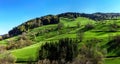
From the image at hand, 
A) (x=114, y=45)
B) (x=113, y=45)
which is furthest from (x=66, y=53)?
(x=114, y=45)

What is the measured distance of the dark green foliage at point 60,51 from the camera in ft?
526

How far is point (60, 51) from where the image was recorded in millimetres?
164875

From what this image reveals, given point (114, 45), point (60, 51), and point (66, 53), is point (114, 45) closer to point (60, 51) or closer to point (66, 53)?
point (66, 53)

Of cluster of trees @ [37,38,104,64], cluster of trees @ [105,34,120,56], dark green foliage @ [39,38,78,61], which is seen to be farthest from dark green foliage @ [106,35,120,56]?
dark green foliage @ [39,38,78,61]

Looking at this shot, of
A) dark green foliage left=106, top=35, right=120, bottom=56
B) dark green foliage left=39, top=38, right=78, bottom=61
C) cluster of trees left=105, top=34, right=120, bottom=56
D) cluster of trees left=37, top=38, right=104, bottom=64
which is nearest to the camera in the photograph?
cluster of trees left=37, top=38, right=104, bottom=64

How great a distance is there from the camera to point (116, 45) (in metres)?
180

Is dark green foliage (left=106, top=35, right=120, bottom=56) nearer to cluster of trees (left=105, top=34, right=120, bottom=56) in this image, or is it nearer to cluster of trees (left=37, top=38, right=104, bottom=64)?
cluster of trees (left=105, top=34, right=120, bottom=56)

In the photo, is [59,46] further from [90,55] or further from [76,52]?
[90,55]

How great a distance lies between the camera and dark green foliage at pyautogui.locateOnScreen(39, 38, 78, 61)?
160 metres

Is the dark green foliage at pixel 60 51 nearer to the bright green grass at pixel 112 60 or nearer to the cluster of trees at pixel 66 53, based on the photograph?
the cluster of trees at pixel 66 53

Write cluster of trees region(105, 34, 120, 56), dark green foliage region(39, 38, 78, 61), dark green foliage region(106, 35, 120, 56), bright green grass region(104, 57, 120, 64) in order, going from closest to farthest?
bright green grass region(104, 57, 120, 64) → dark green foliage region(39, 38, 78, 61) → cluster of trees region(105, 34, 120, 56) → dark green foliage region(106, 35, 120, 56)

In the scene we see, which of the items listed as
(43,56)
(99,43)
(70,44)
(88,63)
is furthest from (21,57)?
(88,63)

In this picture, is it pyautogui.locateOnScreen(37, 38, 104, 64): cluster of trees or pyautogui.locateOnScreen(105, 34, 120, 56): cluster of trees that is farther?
pyautogui.locateOnScreen(105, 34, 120, 56): cluster of trees

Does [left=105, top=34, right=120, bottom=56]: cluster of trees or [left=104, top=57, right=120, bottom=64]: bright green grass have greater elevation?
[left=105, top=34, right=120, bottom=56]: cluster of trees
